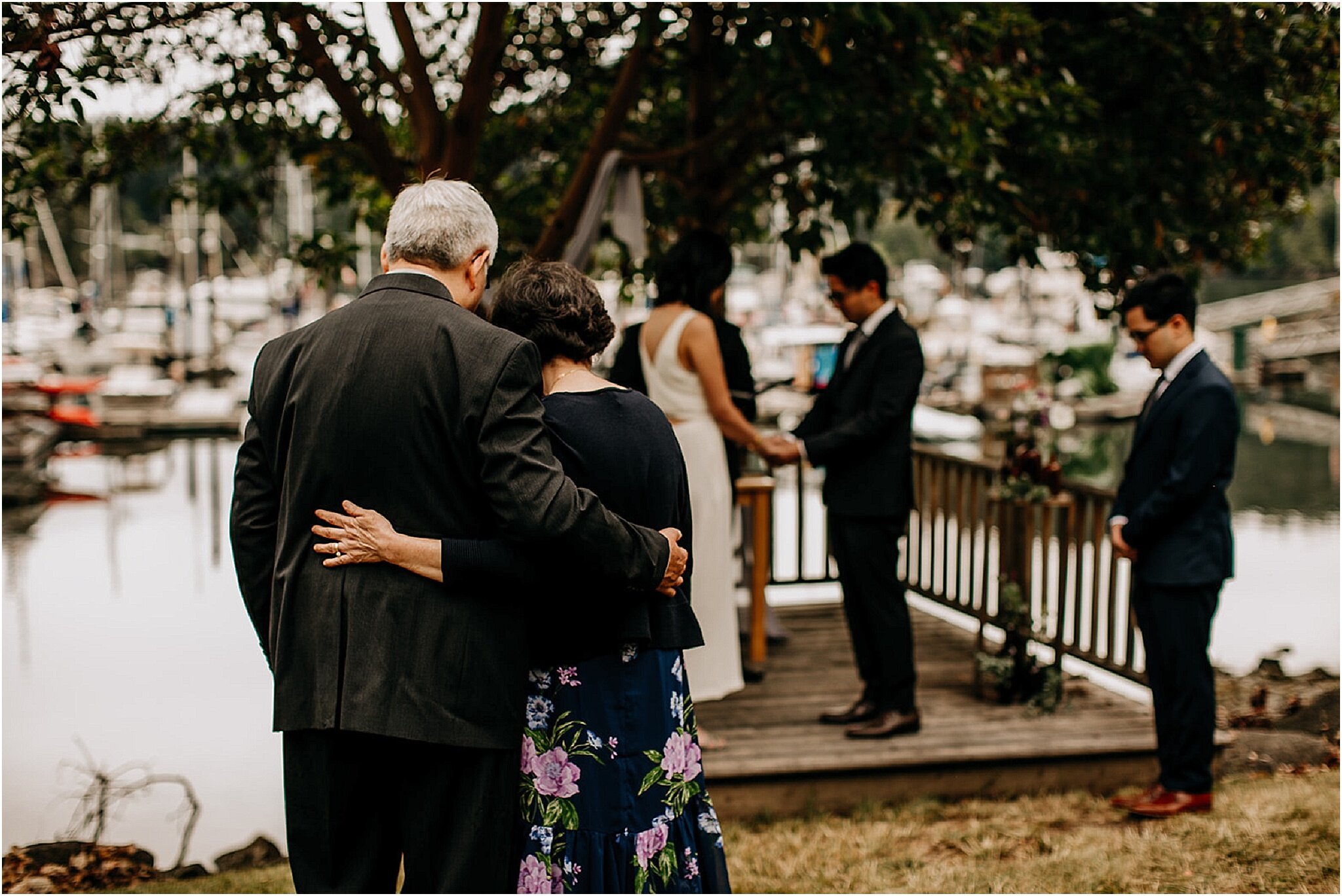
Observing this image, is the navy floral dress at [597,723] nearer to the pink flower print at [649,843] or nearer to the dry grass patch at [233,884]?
the pink flower print at [649,843]

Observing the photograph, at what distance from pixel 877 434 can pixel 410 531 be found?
278 centimetres

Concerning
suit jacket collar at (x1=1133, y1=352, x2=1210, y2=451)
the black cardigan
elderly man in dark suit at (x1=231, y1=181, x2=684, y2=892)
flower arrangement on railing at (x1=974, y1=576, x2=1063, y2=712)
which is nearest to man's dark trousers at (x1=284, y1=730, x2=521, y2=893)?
elderly man in dark suit at (x1=231, y1=181, x2=684, y2=892)

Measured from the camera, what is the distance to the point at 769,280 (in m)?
63.0

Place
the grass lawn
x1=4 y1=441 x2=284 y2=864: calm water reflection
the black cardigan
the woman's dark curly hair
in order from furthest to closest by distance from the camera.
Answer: x1=4 y1=441 x2=284 y2=864: calm water reflection → the grass lawn → the woman's dark curly hair → the black cardigan

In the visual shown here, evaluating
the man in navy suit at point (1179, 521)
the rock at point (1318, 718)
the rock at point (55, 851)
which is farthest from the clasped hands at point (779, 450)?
the rock at point (1318, 718)

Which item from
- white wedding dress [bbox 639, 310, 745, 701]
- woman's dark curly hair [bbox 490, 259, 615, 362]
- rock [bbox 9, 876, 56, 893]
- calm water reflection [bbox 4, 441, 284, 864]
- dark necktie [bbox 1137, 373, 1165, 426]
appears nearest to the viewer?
woman's dark curly hair [bbox 490, 259, 615, 362]

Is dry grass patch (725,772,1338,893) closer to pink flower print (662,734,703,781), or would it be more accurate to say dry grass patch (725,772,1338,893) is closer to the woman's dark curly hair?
pink flower print (662,734,703,781)

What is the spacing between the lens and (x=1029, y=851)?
4375mm

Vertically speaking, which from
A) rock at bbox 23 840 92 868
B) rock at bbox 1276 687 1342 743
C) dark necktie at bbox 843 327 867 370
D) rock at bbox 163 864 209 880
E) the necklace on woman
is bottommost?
rock at bbox 1276 687 1342 743

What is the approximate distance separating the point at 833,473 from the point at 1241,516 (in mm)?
14345

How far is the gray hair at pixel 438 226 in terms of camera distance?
8.25 ft

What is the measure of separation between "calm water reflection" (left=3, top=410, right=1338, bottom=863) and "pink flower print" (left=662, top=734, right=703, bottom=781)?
3060 mm

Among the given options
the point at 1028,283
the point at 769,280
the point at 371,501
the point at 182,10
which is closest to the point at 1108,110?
the point at 182,10

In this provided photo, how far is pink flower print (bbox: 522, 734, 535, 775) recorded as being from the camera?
2.61 metres
